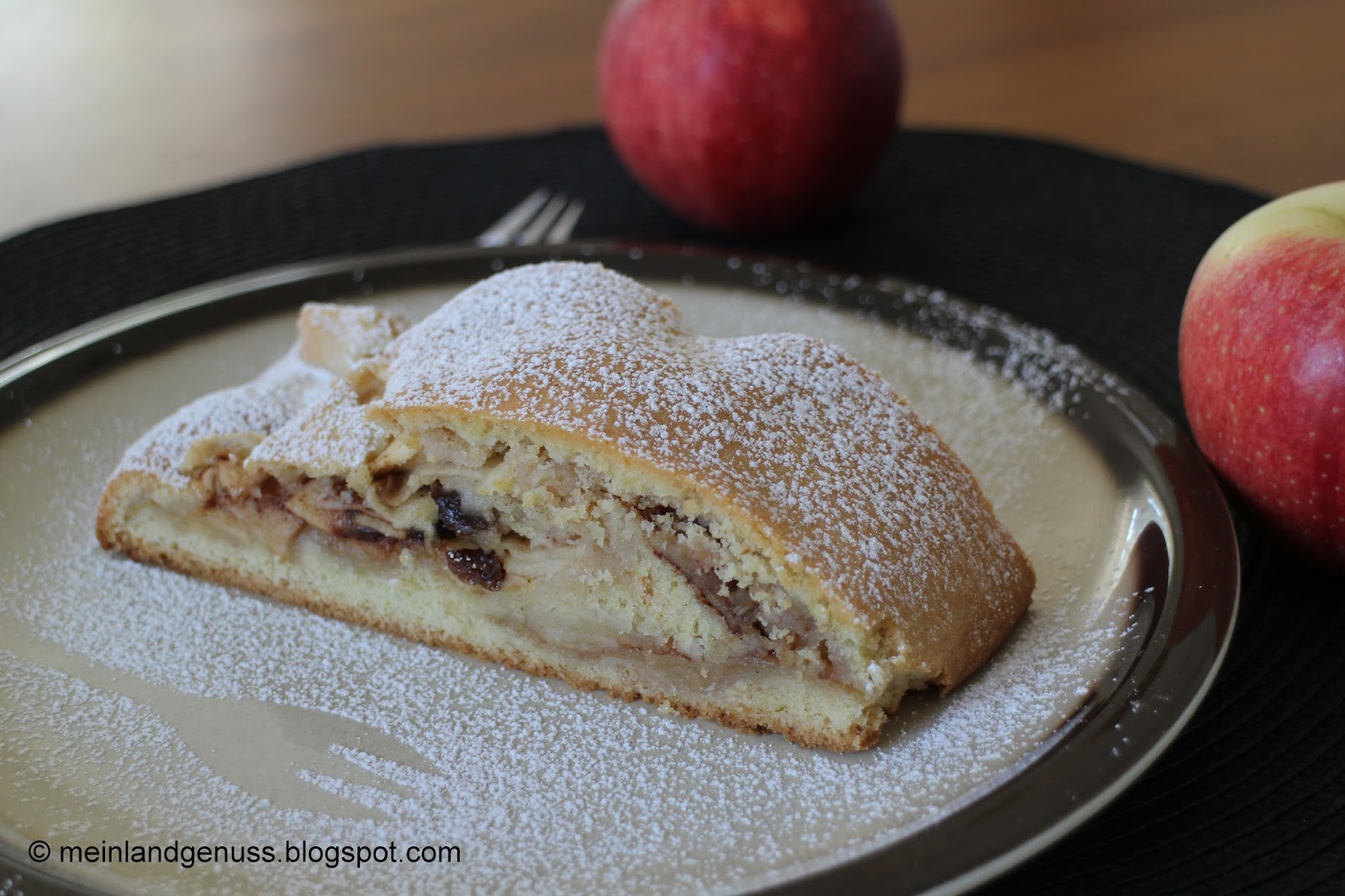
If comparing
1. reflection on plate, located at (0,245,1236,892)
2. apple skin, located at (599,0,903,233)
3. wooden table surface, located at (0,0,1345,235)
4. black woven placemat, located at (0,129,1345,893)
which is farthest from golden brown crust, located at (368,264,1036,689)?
wooden table surface, located at (0,0,1345,235)

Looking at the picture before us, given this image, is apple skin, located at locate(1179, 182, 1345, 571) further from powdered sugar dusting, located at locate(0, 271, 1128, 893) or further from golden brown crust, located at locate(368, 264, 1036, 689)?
golden brown crust, located at locate(368, 264, 1036, 689)

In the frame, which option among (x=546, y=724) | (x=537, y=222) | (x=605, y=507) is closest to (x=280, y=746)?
(x=546, y=724)

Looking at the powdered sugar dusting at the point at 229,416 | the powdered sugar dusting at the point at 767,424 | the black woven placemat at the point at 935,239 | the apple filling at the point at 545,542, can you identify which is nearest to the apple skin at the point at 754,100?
the black woven placemat at the point at 935,239

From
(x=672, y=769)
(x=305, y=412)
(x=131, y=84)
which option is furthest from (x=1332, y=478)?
(x=131, y=84)

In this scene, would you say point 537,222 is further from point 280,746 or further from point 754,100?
point 280,746

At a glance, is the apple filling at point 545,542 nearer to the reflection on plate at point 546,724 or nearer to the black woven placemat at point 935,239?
the reflection on plate at point 546,724

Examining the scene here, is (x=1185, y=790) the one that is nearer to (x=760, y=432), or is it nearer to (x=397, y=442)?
(x=760, y=432)
